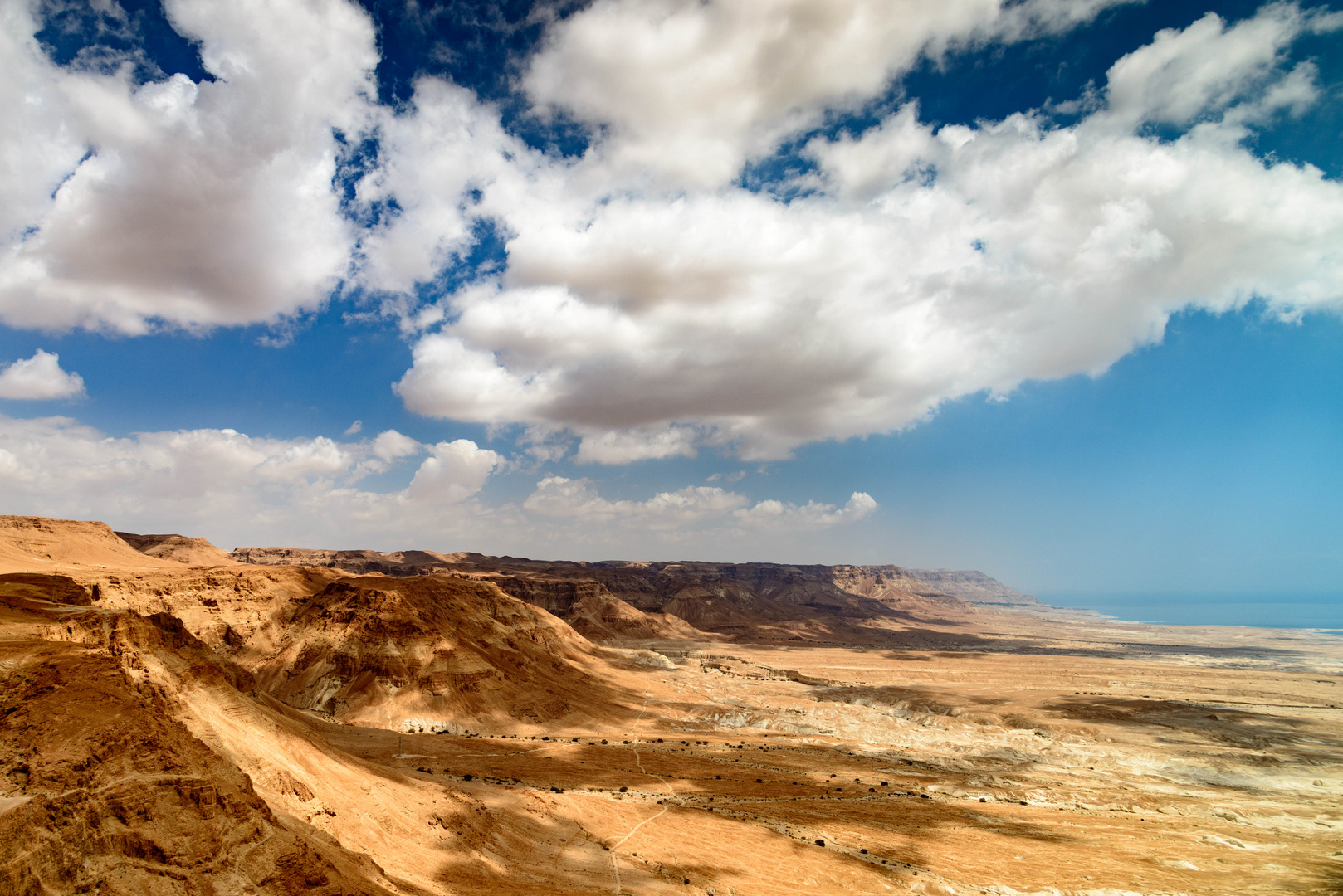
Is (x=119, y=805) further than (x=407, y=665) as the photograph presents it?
No

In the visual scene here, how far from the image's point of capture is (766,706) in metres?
72.8

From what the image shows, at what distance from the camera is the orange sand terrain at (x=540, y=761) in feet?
47.7

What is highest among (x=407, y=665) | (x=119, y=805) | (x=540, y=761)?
(x=119, y=805)

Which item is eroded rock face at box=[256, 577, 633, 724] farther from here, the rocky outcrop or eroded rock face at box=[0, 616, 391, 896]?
the rocky outcrop

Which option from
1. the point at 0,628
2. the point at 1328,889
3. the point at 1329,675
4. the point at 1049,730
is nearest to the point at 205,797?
the point at 0,628

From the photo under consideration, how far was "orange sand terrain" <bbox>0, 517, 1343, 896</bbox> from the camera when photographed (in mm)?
14547

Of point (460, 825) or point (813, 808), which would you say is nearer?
point (460, 825)

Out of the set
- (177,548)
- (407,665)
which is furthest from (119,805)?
(177,548)

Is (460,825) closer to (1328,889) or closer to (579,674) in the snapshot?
(1328,889)

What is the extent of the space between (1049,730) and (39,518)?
436ft

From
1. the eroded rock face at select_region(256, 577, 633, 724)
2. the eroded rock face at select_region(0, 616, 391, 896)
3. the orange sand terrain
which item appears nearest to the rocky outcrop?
the orange sand terrain

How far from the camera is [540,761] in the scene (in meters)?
42.9

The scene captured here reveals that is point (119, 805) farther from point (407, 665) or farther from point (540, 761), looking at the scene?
point (407, 665)

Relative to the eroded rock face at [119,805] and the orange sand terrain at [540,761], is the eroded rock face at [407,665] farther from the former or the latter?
the eroded rock face at [119,805]
